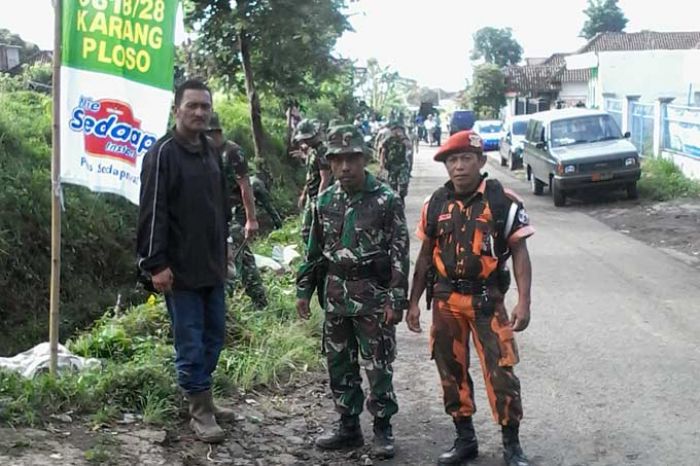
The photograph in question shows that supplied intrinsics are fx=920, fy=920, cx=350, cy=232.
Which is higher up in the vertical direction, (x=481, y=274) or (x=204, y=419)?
(x=481, y=274)

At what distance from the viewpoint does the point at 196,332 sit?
4.98 metres

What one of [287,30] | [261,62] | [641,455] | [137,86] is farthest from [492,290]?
[261,62]

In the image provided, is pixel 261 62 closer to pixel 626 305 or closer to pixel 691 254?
pixel 691 254

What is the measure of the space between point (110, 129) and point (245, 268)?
2722mm

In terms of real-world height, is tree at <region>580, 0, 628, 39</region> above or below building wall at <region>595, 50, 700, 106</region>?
above

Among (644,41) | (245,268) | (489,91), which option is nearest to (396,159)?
(245,268)

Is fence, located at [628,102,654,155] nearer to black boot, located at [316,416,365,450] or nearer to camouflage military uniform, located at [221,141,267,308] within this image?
camouflage military uniform, located at [221,141,267,308]

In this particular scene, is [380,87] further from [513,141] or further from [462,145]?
[462,145]

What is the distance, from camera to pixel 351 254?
4973 millimetres

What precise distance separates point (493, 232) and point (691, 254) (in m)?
8.93

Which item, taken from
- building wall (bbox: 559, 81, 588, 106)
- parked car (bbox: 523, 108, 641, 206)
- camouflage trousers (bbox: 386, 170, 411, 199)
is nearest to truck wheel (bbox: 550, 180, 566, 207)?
parked car (bbox: 523, 108, 641, 206)

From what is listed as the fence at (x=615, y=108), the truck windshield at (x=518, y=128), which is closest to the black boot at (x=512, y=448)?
the fence at (x=615, y=108)

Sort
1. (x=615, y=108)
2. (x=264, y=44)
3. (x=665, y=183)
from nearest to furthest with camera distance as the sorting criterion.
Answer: (x=264, y=44) → (x=665, y=183) → (x=615, y=108)

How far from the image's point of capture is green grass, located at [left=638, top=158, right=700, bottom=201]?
728 inches
